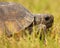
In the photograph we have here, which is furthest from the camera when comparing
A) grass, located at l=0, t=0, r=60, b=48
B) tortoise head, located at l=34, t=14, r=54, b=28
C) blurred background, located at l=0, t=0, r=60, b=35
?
blurred background, located at l=0, t=0, r=60, b=35

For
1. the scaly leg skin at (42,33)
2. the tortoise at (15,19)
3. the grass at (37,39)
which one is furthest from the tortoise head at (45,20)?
the scaly leg skin at (42,33)

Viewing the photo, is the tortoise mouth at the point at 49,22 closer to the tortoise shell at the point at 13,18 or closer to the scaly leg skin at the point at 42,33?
the tortoise shell at the point at 13,18

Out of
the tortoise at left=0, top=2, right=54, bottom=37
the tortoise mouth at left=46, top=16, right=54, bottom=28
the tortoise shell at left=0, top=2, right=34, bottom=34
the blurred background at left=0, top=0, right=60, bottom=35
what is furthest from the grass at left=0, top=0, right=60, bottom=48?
the tortoise shell at left=0, top=2, right=34, bottom=34

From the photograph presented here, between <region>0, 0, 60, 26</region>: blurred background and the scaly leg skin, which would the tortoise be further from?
<region>0, 0, 60, 26</region>: blurred background

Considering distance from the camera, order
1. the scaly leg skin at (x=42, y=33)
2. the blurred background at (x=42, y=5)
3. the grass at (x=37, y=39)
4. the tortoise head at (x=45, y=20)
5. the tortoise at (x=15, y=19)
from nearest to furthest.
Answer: the grass at (x=37, y=39)
the scaly leg skin at (x=42, y=33)
the tortoise at (x=15, y=19)
the tortoise head at (x=45, y=20)
the blurred background at (x=42, y=5)

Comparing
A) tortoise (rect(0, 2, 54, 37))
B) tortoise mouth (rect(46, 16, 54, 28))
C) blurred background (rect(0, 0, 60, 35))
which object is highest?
tortoise (rect(0, 2, 54, 37))

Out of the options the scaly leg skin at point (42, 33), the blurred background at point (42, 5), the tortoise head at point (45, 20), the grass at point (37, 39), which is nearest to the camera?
the grass at point (37, 39)

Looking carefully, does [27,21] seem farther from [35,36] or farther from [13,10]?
[35,36]

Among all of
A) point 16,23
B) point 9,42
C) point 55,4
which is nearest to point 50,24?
point 16,23
